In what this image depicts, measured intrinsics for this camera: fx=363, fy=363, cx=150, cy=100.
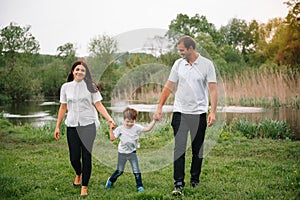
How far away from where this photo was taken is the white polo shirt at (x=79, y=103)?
165 inches

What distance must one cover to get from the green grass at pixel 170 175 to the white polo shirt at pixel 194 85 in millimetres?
951

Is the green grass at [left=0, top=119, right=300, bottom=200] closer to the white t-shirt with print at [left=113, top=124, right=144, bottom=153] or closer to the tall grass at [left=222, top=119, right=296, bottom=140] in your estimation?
the white t-shirt with print at [left=113, top=124, right=144, bottom=153]

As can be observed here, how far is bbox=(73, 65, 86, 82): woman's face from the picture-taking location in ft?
13.9

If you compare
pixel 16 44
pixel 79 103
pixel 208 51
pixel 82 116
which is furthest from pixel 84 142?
pixel 16 44

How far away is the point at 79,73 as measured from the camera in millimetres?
4242

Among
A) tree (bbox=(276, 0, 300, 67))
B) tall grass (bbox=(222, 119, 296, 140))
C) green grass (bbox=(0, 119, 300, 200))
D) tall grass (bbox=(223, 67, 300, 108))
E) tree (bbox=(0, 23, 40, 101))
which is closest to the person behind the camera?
green grass (bbox=(0, 119, 300, 200))

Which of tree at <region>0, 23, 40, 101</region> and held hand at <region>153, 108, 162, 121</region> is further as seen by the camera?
tree at <region>0, 23, 40, 101</region>

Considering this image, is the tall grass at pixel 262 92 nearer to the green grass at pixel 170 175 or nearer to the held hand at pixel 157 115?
the green grass at pixel 170 175

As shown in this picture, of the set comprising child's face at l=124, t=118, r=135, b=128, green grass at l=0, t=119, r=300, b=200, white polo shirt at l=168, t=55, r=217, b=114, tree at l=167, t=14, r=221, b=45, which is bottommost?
green grass at l=0, t=119, r=300, b=200

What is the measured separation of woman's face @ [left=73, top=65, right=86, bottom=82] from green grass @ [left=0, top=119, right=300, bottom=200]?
1.30m

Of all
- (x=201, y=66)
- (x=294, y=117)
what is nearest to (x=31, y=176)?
(x=201, y=66)

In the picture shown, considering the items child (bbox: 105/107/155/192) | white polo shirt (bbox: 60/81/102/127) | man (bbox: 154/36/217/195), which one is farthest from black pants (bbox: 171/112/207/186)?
white polo shirt (bbox: 60/81/102/127)

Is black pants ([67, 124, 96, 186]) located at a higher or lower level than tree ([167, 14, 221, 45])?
lower

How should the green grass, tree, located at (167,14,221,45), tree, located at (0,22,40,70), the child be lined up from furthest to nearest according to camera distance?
tree, located at (0,22,40,70), tree, located at (167,14,221,45), the child, the green grass
